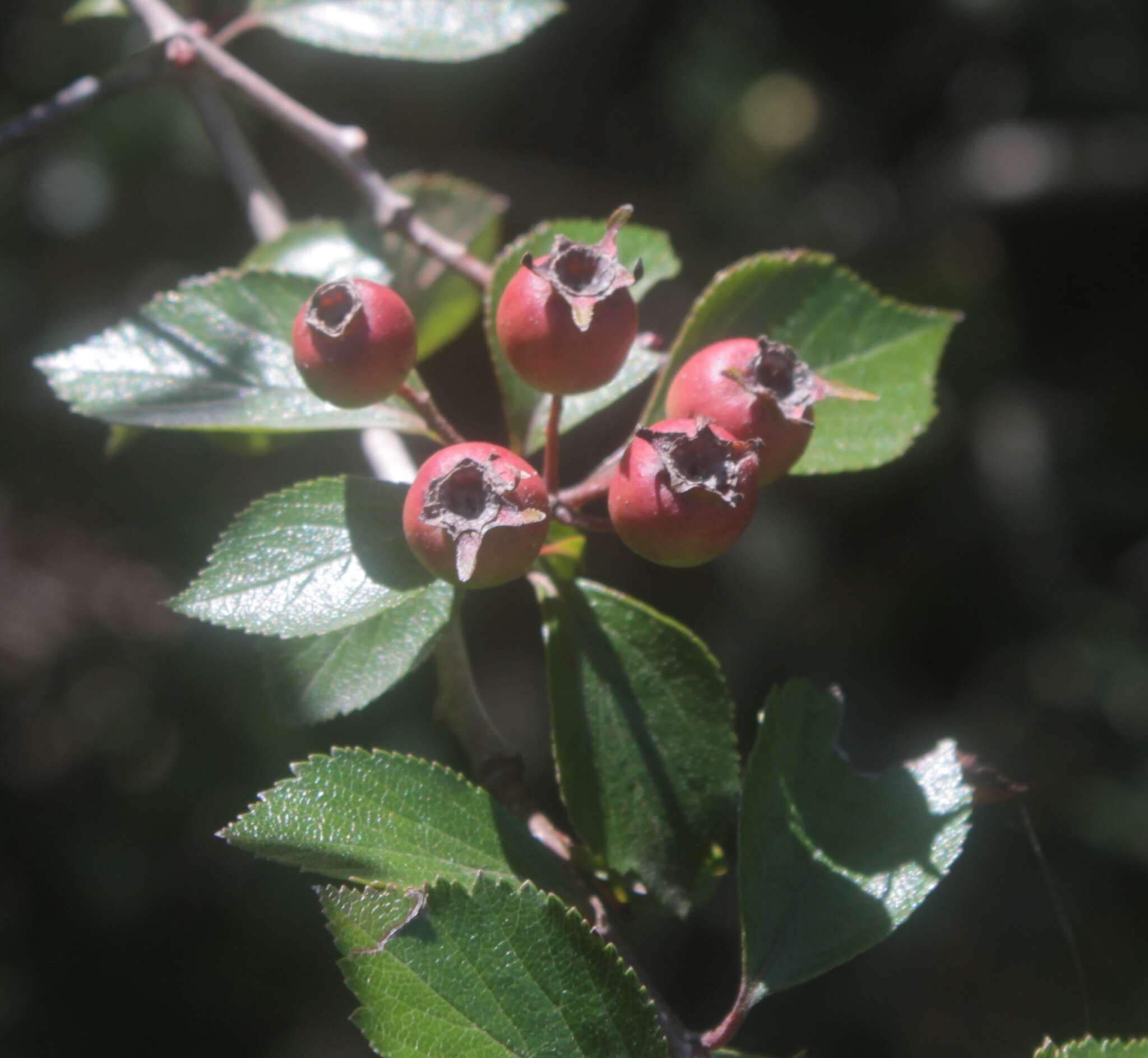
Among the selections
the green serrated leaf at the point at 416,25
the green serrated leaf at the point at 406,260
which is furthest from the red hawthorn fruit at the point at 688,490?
the green serrated leaf at the point at 416,25

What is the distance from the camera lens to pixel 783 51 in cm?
315

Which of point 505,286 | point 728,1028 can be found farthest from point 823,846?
point 505,286

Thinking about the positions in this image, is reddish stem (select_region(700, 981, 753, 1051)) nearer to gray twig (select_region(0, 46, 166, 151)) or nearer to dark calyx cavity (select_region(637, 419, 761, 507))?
dark calyx cavity (select_region(637, 419, 761, 507))

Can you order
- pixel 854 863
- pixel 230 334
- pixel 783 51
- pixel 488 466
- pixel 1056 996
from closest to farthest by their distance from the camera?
pixel 488 466 → pixel 854 863 → pixel 230 334 → pixel 1056 996 → pixel 783 51

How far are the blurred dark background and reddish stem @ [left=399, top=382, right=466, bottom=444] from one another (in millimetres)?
1039

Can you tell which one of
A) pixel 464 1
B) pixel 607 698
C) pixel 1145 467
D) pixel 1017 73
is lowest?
pixel 1145 467

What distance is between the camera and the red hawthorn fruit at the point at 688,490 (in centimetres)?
89

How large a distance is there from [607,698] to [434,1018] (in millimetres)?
385

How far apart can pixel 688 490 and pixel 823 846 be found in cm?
49

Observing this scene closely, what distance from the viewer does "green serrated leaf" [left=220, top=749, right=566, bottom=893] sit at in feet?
3.19

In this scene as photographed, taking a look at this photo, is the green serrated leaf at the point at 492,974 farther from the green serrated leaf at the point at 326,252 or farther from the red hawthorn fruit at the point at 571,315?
the green serrated leaf at the point at 326,252

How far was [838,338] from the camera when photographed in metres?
1.31

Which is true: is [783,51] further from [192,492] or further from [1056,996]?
[1056,996]

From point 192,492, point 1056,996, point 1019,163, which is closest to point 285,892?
point 192,492
